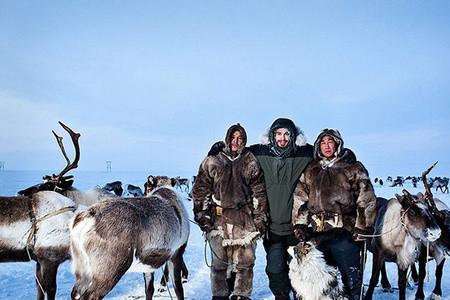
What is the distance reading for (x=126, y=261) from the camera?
10.9 ft

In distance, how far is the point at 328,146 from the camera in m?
4.00

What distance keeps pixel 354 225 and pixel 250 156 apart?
1.23m

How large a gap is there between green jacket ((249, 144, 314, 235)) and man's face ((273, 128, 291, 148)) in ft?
0.42

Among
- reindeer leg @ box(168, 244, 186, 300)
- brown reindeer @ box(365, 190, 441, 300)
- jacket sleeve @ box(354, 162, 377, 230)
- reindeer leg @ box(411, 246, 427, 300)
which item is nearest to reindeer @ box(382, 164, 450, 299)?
reindeer leg @ box(411, 246, 427, 300)

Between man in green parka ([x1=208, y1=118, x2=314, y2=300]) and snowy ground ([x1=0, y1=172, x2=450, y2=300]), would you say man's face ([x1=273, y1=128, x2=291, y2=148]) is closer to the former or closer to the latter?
man in green parka ([x1=208, y1=118, x2=314, y2=300])

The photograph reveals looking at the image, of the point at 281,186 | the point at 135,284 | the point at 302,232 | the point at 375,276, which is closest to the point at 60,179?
the point at 135,284

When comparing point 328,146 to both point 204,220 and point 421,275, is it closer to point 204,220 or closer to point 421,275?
point 204,220

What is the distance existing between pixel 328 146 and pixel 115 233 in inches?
84.3

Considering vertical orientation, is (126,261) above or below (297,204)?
below

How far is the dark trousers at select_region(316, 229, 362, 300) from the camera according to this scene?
3.90 meters

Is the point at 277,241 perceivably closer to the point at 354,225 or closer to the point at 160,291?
the point at 354,225

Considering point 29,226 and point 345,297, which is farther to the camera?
point 29,226

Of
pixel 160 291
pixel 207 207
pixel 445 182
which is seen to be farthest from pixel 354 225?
pixel 445 182

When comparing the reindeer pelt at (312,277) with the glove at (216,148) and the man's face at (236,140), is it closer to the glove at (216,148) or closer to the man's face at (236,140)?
the man's face at (236,140)
